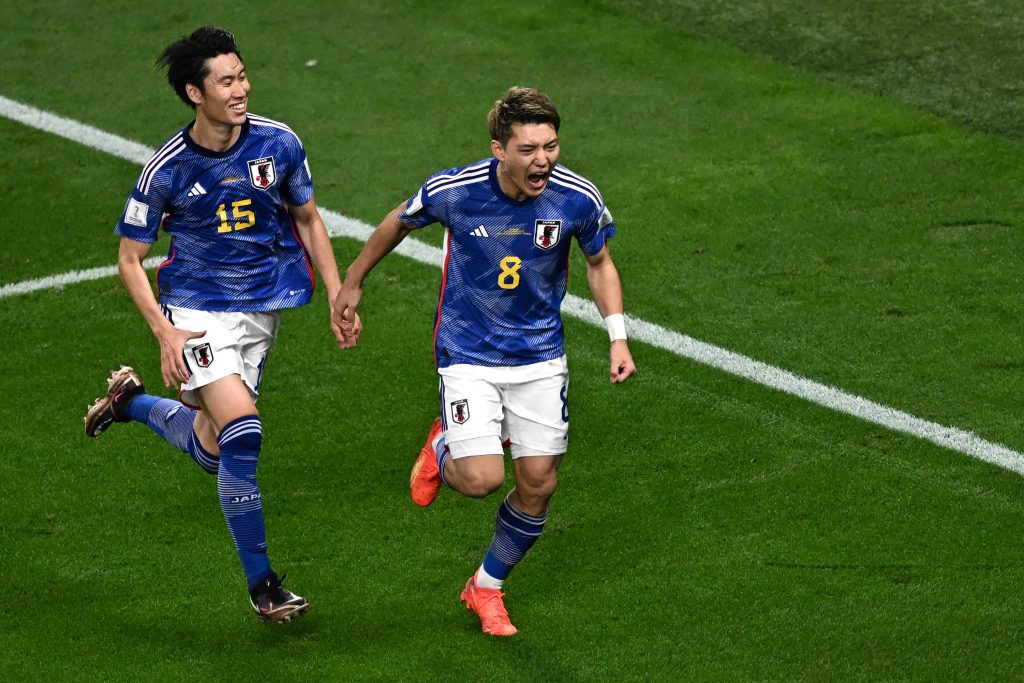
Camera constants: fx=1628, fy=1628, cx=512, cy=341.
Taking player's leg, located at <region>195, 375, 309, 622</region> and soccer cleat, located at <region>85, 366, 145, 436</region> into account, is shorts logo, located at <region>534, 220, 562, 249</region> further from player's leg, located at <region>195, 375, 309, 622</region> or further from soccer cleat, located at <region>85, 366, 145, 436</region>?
soccer cleat, located at <region>85, 366, 145, 436</region>

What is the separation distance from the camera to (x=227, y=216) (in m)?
6.84

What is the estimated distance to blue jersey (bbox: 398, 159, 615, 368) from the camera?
6.41 meters

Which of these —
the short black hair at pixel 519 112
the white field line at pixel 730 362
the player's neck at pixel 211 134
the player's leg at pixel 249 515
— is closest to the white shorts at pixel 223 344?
the player's leg at pixel 249 515

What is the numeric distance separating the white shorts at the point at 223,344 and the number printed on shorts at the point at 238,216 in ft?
1.20

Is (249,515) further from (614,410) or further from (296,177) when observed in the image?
(614,410)

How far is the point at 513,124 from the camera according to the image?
6.18 m

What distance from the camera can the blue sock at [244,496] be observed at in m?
6.46

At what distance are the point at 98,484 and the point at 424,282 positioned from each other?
8.58 ft

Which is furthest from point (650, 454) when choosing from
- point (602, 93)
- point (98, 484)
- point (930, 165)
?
point (602, 93)

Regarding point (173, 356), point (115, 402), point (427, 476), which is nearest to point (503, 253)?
point (427, 476)

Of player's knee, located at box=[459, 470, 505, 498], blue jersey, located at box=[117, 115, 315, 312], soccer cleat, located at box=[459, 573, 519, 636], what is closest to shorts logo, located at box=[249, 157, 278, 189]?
blue jersey, located at box=[117, 115, 315, 312]

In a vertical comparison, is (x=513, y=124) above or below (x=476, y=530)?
above

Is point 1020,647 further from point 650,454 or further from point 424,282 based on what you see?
point 424,282

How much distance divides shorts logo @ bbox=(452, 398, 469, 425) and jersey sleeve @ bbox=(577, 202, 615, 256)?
0.78 m
